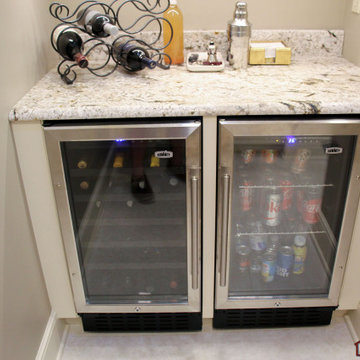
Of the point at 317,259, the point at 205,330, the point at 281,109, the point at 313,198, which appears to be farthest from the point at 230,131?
the point at 205,330

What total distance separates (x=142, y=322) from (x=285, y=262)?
0.66 metres

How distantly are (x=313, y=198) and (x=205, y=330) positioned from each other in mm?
737

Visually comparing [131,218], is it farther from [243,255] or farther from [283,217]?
[283,217]

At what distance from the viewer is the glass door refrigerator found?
145 centimetres

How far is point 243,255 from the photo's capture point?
1.83 m

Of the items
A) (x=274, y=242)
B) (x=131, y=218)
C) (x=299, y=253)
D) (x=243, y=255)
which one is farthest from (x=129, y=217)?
(x=299, y=253)

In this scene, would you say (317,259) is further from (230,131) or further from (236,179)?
(230,131)

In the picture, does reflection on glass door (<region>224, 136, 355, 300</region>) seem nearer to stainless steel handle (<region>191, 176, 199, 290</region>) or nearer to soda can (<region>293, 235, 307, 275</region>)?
soda can (<region>293, 235, 307, 275</region>)

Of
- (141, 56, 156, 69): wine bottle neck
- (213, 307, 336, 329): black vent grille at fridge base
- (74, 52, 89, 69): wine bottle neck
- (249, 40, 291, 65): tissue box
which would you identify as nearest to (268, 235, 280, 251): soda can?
(213, 307, 336, 329): black vent grille at fridge base

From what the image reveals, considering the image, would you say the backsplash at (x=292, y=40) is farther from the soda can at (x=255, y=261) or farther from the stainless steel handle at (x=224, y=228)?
the soda can at (x=255, y=261)

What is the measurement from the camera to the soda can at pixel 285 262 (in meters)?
1.80

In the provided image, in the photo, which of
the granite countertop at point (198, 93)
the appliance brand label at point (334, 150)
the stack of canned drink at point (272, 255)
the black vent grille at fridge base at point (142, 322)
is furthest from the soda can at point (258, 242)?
the granite countertop at point (198, 93)

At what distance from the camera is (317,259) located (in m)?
1.81

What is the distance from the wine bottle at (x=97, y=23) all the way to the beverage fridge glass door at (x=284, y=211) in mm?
581
